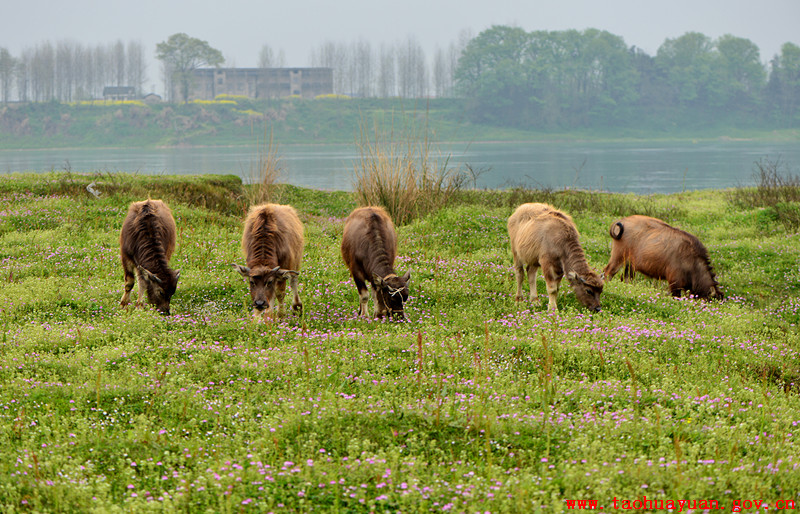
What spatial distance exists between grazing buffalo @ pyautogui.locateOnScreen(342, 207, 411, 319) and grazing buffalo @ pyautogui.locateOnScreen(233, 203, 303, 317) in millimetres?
992

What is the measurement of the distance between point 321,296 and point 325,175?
41.8 meters

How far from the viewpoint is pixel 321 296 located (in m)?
12.2

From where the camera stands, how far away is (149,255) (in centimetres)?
1106

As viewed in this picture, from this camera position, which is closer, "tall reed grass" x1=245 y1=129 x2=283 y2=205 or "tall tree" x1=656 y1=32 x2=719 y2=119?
"tall reed grass" x1=245 y1=129 x2=283 y2=205

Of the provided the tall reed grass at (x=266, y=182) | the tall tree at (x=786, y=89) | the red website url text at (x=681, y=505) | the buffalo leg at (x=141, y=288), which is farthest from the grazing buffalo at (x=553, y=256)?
the tall tree at (x=786, y=89)

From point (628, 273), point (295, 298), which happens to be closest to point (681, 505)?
point (295, 298)

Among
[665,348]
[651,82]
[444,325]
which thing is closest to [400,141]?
[444,325]

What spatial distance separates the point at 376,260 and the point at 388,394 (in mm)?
3862

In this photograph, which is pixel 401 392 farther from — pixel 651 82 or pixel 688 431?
pixel 651 82

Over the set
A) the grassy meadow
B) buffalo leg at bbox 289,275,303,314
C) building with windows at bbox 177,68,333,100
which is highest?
building with windows at bbox 177,68,333,100

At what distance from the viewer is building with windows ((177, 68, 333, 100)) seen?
490 ft

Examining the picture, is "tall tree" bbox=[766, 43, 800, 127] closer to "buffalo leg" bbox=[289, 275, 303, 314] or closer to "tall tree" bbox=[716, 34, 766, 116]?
"tall tree" bbox=[716, 34, 766, 116]

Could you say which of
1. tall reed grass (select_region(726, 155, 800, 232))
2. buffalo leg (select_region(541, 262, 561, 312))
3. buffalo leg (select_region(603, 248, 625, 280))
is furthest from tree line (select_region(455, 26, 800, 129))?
buffalo leg (select_region(541, 262, 561, 312))

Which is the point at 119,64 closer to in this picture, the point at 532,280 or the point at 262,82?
the point at 262,82
